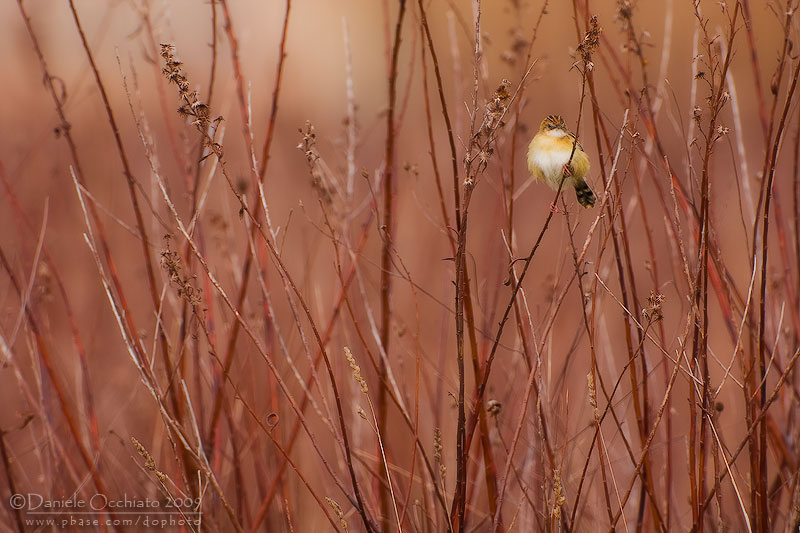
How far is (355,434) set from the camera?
2.69m

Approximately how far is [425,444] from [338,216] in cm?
203

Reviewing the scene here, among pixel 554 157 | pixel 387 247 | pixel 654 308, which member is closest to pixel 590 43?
pixel 654 308

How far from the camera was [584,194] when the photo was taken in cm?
246

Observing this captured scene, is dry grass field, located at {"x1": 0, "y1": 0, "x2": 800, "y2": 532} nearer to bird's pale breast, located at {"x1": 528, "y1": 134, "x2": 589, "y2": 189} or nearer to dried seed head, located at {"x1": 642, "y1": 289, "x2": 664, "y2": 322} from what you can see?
dried seed head, located at {"x1": 642, "y1": 289, "x2": 664, "y2": 322}

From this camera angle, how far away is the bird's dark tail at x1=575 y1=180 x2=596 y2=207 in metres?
2.42

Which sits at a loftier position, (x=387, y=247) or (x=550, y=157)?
(x=550, y=157)

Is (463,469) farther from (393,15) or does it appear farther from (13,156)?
(393,15)

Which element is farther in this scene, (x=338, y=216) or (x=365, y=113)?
(x=365, y=113)

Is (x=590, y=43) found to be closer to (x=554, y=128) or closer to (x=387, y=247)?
(x=387, y=247)

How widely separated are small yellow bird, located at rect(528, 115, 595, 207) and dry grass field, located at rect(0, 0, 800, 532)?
14 centimetres

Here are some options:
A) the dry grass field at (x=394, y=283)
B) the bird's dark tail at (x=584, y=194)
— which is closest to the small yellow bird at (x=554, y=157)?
the bird's dark tail at (x=584, y=194)

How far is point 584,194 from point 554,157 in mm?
173

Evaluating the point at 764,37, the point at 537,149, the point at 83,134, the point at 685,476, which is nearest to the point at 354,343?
the point at 537,149

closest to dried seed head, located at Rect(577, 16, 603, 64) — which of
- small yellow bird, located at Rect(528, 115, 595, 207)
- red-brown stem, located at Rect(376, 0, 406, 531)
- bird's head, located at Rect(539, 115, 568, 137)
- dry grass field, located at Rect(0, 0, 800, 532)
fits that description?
dry grass field, located at Rect(0, 0, 800, 532)
